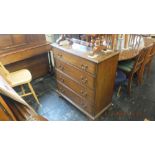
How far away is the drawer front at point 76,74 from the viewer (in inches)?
67.0

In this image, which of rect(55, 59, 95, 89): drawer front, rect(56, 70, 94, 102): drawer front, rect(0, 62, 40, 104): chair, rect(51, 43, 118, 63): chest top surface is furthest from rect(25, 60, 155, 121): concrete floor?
rect(51, 43, 118, 63): chest top surface

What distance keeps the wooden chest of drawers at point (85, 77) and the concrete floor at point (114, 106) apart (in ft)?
0.43

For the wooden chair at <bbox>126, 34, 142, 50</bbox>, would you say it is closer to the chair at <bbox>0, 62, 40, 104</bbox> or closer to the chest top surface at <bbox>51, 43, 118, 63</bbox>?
the chest top surface at <bbox>51, 43, 118, 63</bbox>

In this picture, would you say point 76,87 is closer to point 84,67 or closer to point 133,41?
point 84,67

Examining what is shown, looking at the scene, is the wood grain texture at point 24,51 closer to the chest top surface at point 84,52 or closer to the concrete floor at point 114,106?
the concrete floor at point 114,106

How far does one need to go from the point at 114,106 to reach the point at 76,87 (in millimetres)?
778

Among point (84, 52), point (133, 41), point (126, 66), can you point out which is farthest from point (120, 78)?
point (133, 41)

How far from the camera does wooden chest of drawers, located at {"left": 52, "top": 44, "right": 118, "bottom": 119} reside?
1597 millimetres

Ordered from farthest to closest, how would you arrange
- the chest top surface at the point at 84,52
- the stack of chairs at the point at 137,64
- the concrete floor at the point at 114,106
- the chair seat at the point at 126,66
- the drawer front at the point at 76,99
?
the chair seat at the point at 126,66 < the stack of chairs at the point at 137,64 < the concrete floor at the point at 114,106 < the drawer front at the point at 76,99 < the chest top surface at the point at 84,52

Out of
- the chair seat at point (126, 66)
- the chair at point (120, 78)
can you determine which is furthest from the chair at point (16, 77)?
the chair seat at point (126, 66)

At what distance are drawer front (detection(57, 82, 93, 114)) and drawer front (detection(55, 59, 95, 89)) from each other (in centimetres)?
31

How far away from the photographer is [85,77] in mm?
1739
